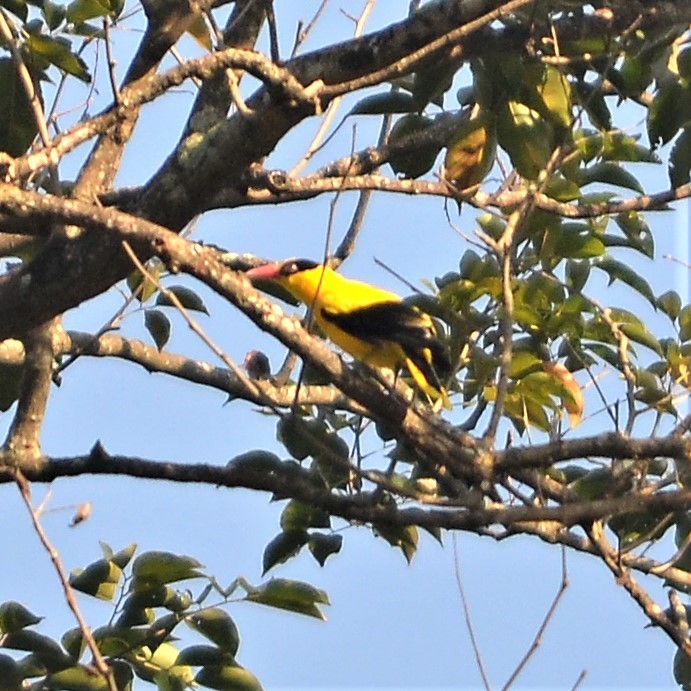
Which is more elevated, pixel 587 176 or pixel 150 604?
pixel 587 176

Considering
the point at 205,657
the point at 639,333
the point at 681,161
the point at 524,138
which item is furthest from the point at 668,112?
the point at 205,657

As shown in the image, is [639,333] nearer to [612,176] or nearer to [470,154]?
[612,176]

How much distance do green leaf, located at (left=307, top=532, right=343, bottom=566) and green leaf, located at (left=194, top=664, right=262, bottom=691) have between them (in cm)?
36

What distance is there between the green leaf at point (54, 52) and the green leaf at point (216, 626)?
1.26 m

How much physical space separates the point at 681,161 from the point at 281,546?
51.9 inches

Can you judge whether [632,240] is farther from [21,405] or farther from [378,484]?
[21,405]

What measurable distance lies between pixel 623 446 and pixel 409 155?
1.11m

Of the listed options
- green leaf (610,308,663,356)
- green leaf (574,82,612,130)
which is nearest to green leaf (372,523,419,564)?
green leaf (610,308,663,356)

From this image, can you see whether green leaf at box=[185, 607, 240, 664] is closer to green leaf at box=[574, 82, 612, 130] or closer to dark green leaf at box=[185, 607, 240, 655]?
dark green leaf at box=[185, 607, 240, 655]

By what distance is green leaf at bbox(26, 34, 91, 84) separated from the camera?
2902 millimetres

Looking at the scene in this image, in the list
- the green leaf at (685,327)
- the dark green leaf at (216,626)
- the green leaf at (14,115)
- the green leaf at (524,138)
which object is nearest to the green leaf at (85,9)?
the green leaf at (14,115)

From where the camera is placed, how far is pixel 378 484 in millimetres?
2455

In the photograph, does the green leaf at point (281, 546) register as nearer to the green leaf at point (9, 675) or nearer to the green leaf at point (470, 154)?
the green leaf at point (9, 675)

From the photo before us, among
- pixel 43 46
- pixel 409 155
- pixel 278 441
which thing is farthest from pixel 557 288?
pixel 43 46
